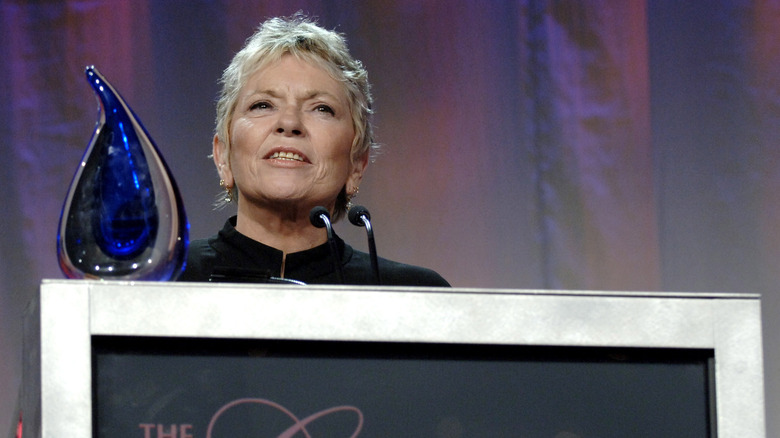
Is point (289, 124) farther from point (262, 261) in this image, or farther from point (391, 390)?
point (391, 390)

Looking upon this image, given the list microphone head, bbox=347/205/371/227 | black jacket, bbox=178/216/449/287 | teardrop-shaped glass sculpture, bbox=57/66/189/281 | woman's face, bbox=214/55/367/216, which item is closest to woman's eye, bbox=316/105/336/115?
woman's face, bbox=214/55/367/216

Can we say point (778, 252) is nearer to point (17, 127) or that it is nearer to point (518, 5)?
point (518, 5)

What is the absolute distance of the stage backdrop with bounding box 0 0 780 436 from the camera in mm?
2330

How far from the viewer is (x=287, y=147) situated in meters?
1.50

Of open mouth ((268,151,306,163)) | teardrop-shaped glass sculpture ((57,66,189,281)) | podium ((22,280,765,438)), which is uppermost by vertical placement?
open mouth ((268,151,306,163))

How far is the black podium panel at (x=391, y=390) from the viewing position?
0.56 m

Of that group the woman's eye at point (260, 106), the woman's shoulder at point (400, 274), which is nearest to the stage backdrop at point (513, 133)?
the woman's shoulder at point (400, 274)

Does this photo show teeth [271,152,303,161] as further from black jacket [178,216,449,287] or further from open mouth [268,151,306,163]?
black jacket [178,216,449,287]

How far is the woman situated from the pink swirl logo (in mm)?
927

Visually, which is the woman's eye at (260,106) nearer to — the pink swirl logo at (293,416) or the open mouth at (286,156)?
the open mouth at (286,156)

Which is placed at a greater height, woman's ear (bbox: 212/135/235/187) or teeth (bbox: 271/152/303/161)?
woman's ear (bbox: 212/135/235/187)

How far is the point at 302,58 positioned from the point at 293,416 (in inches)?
42.6

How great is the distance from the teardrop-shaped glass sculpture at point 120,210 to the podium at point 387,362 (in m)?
0.08

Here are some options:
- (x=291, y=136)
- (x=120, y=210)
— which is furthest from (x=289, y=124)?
(x=120, y=210)
